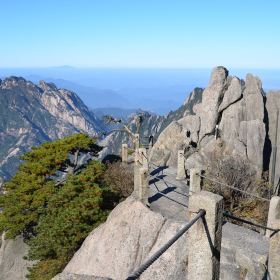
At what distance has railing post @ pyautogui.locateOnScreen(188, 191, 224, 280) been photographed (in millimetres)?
5199

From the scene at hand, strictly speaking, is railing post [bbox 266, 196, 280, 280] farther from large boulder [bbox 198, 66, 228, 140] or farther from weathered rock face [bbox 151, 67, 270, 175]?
large boulder [bbox 198, 66, 228, 140]

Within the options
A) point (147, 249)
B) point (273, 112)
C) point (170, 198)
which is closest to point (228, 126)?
point (273, 112)

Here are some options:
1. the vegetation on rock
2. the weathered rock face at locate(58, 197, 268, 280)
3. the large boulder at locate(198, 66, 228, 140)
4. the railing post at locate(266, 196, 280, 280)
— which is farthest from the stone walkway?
the large boulder at locate(198, 66, 228, 140)

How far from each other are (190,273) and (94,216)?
14801mm

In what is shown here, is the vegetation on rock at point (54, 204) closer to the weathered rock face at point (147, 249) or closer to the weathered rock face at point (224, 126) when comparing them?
the weathered rock face at point (147, 249)

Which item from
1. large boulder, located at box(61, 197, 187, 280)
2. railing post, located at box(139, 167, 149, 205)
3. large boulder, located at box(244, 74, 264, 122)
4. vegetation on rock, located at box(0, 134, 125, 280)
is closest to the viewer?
large boulder, located at box(61, 197, 187, 280)

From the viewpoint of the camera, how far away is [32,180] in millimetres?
26938

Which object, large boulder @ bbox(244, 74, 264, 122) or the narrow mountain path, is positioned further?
large boulder @ bbox(244, 74, 264, 122)

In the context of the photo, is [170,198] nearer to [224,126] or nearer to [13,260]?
[13,260]

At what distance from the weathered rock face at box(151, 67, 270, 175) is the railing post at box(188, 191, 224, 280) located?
23498 mm

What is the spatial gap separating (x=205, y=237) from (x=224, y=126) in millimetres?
30319

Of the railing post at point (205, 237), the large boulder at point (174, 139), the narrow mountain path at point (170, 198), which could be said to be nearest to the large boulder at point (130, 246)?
the narrow mountain path at point (170, 198)

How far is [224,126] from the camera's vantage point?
1374 inches

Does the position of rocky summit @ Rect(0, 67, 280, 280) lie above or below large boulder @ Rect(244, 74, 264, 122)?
below
